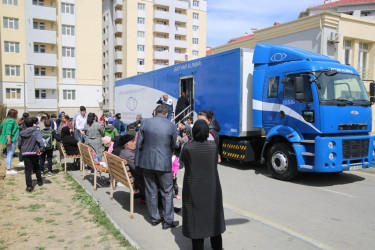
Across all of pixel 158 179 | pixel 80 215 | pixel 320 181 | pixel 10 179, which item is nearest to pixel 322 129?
pixel 320 181

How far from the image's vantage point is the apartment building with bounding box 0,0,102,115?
3794 cm

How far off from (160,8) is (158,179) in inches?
2125

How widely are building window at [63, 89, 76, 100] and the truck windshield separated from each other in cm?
4053

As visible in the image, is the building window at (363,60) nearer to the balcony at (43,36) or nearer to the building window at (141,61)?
the balcony at (43,36)

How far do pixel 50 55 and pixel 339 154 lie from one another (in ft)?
133

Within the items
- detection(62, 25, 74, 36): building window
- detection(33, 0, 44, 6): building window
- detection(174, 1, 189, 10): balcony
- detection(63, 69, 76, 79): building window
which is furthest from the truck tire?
detection(174, 1, 189, 10): balcony

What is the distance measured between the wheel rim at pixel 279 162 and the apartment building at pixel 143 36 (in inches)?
1779

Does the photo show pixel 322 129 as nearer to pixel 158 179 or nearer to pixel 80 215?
pixel 158 179

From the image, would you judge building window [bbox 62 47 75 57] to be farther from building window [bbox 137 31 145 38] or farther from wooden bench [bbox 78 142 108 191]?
wooden bench [bbox 78 142 108 191]

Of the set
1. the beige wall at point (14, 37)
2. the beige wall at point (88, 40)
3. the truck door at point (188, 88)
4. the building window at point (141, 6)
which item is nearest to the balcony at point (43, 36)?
the beige wall at point (14, 37)

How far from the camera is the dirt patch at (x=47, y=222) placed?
3990 millimetres

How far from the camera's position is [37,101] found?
1565 inches

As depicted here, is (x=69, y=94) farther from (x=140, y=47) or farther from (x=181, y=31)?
(x=181, y=31)

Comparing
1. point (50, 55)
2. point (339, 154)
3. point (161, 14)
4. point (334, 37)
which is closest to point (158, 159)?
point (339, 154)
